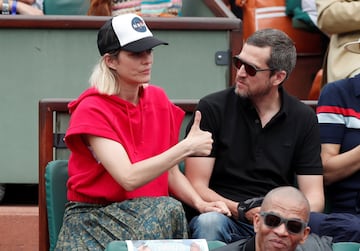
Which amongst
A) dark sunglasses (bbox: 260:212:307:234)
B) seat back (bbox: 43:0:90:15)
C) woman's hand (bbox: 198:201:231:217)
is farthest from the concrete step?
dark sunglasses (bbox: 260:212:307:234)

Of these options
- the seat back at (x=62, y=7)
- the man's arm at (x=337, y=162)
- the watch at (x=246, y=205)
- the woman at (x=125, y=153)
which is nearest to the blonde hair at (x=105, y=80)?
the woman at (x=125, y=153)

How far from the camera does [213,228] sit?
5.87 m

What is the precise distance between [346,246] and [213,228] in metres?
0.64

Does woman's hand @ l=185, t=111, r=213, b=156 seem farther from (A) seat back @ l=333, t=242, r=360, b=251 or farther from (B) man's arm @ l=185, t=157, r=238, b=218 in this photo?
(A) seat back @ l=333, t=242, r=360, b=251

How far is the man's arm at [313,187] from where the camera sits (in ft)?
20.5

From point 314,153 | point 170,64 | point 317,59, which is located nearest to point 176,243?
point 314,153

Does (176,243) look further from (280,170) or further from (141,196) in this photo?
(280,170)

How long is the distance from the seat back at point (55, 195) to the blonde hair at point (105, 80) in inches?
18.9

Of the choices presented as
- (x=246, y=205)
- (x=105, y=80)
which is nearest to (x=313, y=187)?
(x=246, y=205)

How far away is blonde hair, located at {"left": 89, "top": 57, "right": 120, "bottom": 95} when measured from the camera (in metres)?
6.00

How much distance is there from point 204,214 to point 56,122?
3.34 ft

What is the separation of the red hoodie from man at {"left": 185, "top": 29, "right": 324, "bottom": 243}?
0.27 m

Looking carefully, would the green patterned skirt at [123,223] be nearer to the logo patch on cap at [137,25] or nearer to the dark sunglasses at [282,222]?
the dark sunglasses at [282,222]

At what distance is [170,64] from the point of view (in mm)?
7758
